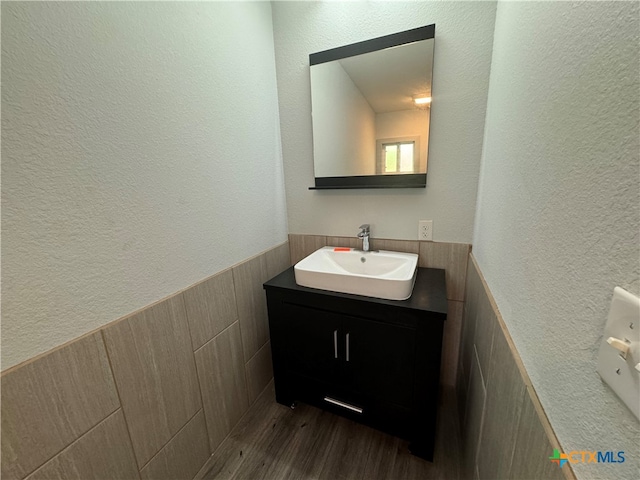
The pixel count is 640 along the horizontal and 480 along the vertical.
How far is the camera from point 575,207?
402 millimetres

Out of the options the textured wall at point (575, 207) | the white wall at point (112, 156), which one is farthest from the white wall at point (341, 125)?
the textured wall at point (575, 207)

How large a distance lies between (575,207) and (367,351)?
2.97 ft

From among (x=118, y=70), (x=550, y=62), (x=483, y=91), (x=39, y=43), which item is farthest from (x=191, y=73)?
(x=483, y=91)

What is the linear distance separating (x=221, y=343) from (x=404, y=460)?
0.97 meters

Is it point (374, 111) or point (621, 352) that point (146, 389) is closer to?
point (621, 352)

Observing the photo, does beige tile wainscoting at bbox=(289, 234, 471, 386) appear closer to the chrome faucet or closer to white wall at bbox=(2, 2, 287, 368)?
the chrome faucet

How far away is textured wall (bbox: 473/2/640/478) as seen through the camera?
0.30 m

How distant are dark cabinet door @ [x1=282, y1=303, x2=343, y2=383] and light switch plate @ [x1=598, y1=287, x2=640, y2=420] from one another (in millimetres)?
882

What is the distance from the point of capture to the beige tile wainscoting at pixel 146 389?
63 centimetres

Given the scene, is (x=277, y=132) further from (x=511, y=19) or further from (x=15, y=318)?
(x=15, y=318)

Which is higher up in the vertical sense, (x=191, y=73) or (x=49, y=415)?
(x=191, y=73)

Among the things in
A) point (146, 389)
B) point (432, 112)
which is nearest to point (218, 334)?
point (146, 389)

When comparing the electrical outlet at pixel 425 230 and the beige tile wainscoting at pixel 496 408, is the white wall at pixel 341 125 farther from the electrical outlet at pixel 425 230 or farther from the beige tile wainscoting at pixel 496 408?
the beige tile wainscoting at pixel 496 408

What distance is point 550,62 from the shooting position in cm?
52
